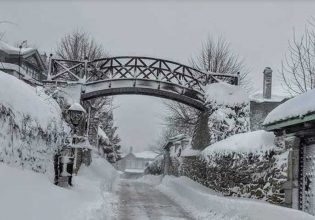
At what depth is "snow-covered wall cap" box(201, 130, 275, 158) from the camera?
1429 cm

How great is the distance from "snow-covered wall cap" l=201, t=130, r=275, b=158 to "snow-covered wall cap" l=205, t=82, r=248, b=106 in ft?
19.5

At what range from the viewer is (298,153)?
39.4 ft

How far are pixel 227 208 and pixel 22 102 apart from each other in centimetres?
644

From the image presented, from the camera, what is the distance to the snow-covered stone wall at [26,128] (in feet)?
32.7

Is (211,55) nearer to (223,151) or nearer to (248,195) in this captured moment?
(223,151)

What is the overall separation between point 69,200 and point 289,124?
5.99 meters

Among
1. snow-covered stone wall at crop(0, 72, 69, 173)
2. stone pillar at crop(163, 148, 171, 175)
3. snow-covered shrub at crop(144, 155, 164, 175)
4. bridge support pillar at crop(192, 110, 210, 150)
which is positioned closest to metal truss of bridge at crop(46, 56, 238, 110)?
bridge support pillar at crop(192, 110, 210, 150)

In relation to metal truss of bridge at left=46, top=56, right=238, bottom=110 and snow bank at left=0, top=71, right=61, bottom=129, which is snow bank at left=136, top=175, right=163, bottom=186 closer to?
metal truss of bridge at left=46, top=56, right=238, bottom=110

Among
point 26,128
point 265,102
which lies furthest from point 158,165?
point 26,128

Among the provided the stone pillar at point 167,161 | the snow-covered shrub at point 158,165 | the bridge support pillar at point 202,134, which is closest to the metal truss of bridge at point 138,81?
the bridge support pillar at point 202,134

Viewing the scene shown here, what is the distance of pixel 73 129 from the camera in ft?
54.7

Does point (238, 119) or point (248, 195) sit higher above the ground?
point (238, 119)

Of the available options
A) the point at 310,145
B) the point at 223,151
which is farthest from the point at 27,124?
the point at 223,151

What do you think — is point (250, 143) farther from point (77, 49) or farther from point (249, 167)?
point (77, 49)
